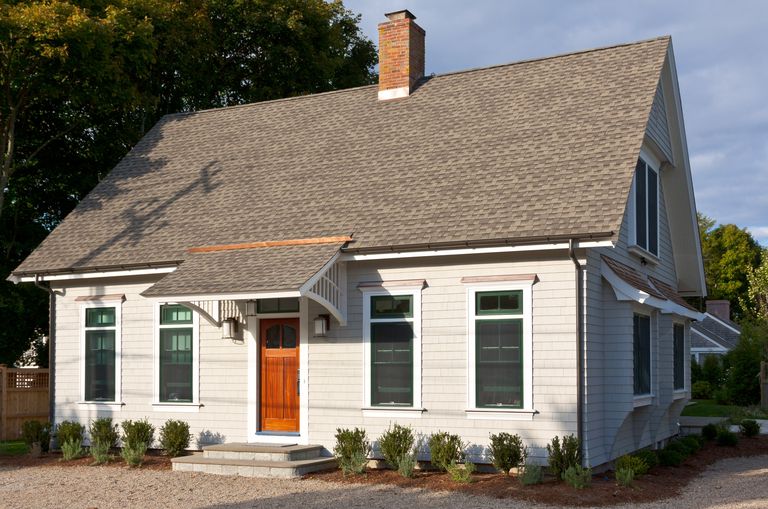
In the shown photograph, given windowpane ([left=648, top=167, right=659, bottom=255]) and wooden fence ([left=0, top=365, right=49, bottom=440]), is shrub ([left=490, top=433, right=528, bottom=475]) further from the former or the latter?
wooden fence ([left=0, top=365, right=49, bottom=440])

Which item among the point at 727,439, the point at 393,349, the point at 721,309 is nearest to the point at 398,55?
the point at 393,349

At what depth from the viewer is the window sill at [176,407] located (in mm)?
16595

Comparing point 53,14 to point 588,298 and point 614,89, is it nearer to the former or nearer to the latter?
point 614,89

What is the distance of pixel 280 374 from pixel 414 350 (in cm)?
269

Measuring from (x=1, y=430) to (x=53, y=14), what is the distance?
30.6 ft

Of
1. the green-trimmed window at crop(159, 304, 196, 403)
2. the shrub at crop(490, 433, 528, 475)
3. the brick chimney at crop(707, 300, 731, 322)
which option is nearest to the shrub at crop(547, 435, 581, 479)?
the shrub at crop(490, 433, 528, 475)

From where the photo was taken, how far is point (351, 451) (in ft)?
47.0

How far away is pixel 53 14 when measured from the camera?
66.2 ft

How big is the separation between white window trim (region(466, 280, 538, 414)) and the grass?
31.4ft

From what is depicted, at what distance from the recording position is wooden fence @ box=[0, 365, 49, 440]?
20531 millimetres

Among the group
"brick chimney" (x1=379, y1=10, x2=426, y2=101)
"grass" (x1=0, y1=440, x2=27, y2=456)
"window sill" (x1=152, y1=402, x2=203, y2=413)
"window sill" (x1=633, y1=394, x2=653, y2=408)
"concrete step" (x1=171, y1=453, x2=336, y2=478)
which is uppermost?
"brick chimney" (x1=379, y1=10, x2=426, y2=101)

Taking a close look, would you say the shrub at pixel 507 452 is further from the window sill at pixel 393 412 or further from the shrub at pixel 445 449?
the window sill at pixel 393 412

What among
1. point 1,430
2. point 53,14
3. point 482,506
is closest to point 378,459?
point 482,506

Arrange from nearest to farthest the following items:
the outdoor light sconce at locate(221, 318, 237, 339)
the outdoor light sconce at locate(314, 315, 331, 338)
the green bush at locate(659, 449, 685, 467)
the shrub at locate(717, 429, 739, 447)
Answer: the outdoor light sconce at locate(314, 315, 331, 338), the green bush at locate(659, 449, 685, 467), the outdoor light sconce at locate(221, 318, 237, 339), the shrub at locate(717, 429, 739, 447)
